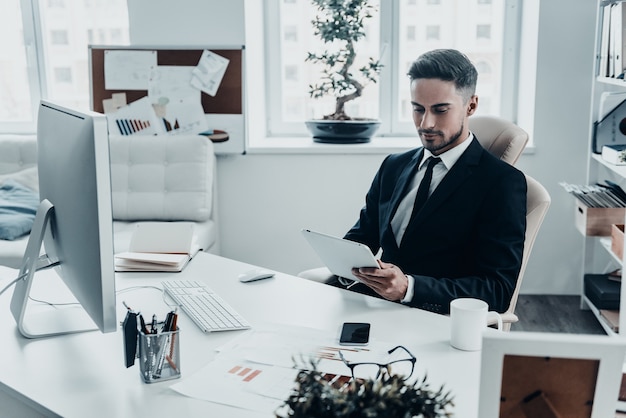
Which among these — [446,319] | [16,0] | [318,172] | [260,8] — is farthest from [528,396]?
[16,0]

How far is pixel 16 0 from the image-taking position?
162 inches

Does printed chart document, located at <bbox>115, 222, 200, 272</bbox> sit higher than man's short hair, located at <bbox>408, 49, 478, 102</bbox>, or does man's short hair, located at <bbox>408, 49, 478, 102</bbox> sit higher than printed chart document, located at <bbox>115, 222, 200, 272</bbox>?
man's short hair, located at <bbox>408, 49, 478, 102</bbox>

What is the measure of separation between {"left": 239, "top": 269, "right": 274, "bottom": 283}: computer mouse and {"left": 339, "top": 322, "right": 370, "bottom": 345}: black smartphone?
441 millimetres

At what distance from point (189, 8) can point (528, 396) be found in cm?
314

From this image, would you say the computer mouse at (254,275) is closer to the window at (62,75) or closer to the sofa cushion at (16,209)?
the sofa cushion at (16,209)

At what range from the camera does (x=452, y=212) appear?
204 cm

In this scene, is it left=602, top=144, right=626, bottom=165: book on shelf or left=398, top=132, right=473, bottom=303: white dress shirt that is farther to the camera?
left=602, top=144, right=626, bottom=165: book on shelf

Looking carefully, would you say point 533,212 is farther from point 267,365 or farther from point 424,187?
point 267,365

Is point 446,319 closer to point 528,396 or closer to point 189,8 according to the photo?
point 528,396

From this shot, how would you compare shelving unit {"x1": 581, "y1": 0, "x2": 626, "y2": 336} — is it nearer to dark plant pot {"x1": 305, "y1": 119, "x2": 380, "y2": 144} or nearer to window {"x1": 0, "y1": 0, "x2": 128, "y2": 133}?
dark plant pot {"x1": 305, "y1": 119, "x2": 380, "y2": 144}

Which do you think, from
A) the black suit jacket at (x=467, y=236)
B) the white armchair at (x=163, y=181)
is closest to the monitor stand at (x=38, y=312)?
the black suit jacket at (x=467, y=236)

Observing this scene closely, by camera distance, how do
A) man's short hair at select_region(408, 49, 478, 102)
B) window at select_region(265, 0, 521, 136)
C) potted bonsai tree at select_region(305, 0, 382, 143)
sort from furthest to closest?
window at select_region(265, 0, 521, 136), potted bonsai tree at select_region(305, 0, 382, 143), man's short hair at select_region(408, 49, 478, 102)

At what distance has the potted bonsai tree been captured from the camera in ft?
12.0

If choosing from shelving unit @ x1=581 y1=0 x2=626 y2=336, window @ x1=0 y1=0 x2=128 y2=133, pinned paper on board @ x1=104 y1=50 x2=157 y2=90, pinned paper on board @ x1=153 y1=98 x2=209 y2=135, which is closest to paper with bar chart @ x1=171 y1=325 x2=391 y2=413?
shelving unit @ x1=581 y1=0 x2=626 y2=336
